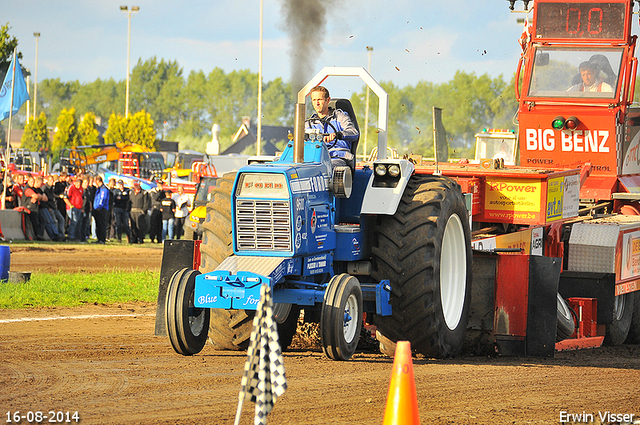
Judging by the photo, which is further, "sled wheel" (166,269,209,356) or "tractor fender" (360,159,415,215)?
"tractor fender" (360,159,415,215)

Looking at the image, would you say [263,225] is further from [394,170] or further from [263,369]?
[263,369]

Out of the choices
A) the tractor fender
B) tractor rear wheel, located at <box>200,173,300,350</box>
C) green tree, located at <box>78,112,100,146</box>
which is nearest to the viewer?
tractor rear wheel, located at <box>200,173,300,350</box>

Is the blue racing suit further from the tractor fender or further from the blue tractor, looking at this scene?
the tractor fender

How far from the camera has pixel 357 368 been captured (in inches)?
268

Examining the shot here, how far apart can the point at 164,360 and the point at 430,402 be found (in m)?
2.45

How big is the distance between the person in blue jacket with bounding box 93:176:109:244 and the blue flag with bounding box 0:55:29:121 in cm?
396

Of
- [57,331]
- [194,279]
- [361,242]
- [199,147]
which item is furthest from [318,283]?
[199,147]

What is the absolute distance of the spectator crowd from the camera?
20.6 meters

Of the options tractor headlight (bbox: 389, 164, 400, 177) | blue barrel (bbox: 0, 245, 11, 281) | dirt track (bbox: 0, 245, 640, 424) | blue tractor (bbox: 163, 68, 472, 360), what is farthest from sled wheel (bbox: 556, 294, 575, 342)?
blue barrel (bbox: 0, 245, 11, 281)

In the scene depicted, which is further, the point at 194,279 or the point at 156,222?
the point at 156,222

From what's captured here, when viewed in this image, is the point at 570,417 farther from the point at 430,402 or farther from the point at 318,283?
the point at 318,283

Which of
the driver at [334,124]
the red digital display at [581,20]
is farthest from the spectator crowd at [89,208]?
the driver at [334,124]

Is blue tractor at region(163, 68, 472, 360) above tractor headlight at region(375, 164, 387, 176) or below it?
below

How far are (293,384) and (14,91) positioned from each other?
20392 millimetres
